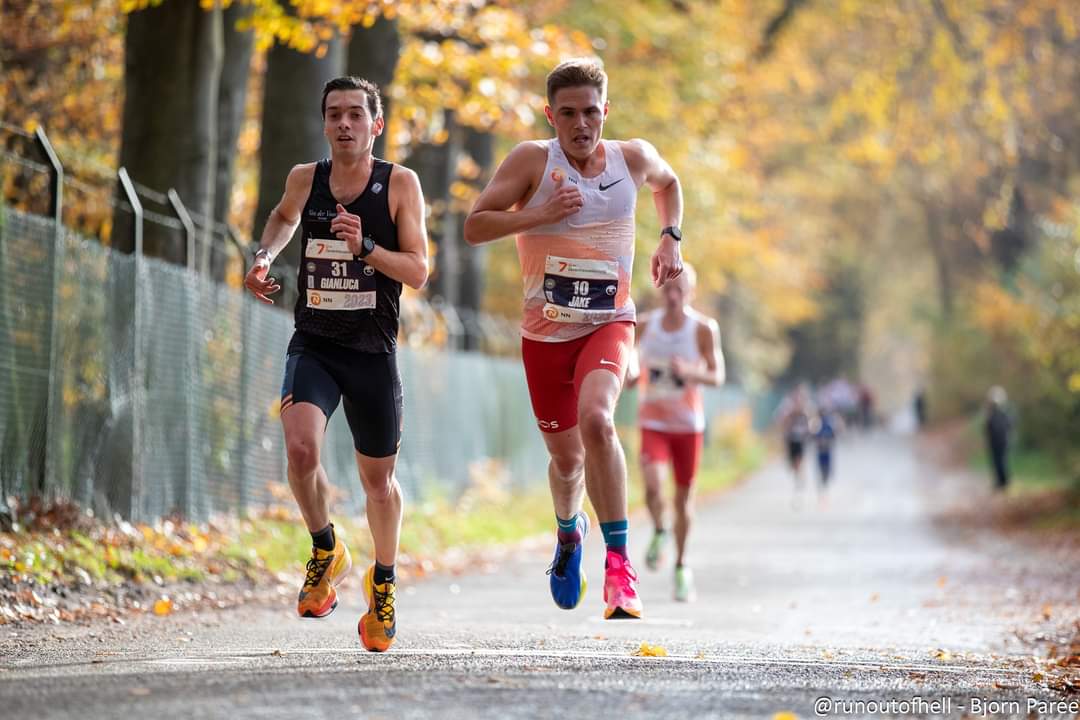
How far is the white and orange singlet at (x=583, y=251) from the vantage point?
7934 mm

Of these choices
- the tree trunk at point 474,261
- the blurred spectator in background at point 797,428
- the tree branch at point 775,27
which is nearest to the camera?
the tree trunk at point 474,261

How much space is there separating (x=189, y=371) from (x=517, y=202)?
21.7 feet

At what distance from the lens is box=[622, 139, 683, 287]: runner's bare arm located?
26.3 ft

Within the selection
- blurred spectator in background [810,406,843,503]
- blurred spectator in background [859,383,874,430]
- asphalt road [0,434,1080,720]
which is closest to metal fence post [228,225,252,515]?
asphalt road [0,434,1080,720]

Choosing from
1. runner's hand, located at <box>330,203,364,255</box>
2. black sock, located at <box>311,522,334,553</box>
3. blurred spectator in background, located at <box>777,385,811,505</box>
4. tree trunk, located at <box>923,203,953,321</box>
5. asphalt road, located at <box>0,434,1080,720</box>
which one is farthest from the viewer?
tree trunk, located at <box>923,203,953,321</box>

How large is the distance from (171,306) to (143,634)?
516cm

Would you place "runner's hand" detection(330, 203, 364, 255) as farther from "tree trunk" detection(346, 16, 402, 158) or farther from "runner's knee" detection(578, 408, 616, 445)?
"tree trunk" detection(346, 16, 402, 158)

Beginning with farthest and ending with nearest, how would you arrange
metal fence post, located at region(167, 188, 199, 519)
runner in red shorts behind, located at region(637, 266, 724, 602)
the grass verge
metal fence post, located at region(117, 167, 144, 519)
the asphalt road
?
1. metal fence post, located at region(167, 188, 199, 519)
2. runner in red shorts behind, located at region(637, 266, 724, 602)
3. metal fence post, located at region(117, 167, 144, 519)
4. the grass verge
5. the asphalt road

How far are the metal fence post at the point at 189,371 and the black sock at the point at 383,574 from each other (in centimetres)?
640

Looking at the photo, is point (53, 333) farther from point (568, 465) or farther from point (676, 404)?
point (568, 465)

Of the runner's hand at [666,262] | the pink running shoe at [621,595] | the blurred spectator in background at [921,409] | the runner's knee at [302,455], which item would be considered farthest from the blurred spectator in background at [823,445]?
the blurred spectator in background at [921,409]

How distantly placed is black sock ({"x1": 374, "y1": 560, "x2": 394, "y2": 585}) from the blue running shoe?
2.33ft

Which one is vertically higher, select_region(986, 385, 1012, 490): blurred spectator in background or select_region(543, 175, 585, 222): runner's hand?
select_region(986, 385, 1012, 490): blurred spectator in background

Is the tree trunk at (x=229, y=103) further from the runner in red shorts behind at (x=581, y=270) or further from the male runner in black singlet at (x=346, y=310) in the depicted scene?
the male runner in black singlet at (x=346, y=310)
